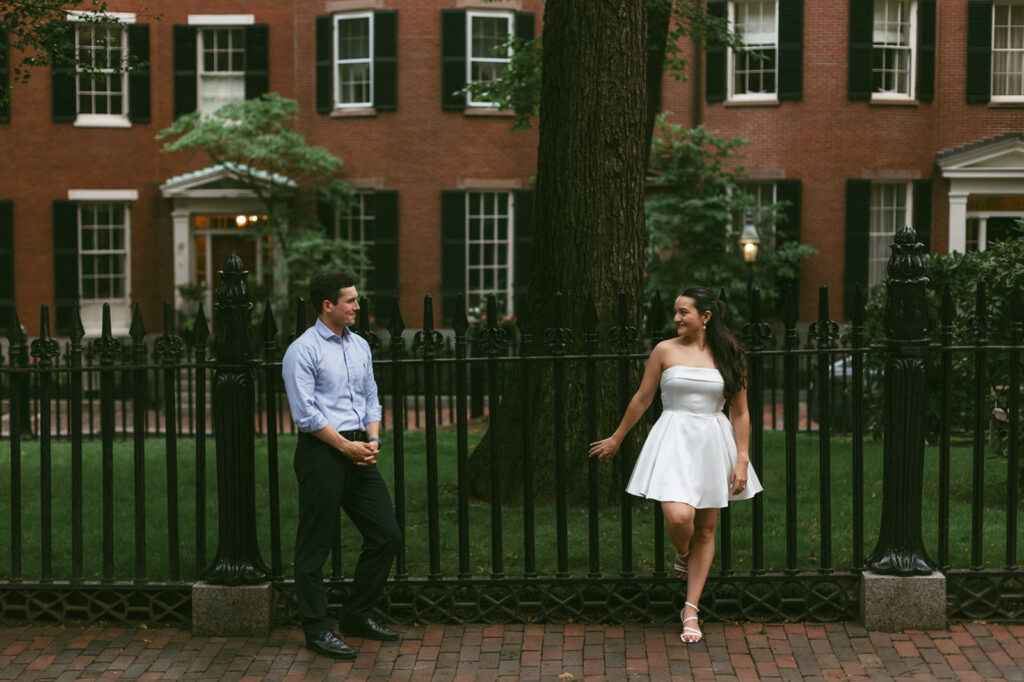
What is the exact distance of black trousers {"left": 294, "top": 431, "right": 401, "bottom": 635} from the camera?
5.77m

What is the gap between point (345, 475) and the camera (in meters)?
5.84

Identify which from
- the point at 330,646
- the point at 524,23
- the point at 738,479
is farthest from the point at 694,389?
the point at 524,23

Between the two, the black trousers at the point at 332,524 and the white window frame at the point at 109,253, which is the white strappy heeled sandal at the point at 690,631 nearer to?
the black trousers at the point at 332,524

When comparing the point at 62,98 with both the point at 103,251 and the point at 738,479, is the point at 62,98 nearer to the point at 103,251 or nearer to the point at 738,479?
the point at 103,251

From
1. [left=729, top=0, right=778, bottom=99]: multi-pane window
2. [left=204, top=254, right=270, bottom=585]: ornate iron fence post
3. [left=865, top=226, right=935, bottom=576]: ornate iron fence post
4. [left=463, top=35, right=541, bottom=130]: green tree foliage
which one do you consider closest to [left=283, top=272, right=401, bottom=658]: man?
[left=204, top=254, right=270, bottom=585]: ornate iron fence post

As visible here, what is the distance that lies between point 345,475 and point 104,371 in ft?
4.73

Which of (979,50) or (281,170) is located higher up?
(979,50)

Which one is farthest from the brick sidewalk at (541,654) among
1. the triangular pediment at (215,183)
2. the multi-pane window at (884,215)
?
the multi-pane window at (884,215)

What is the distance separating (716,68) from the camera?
2358cm

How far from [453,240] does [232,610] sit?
59.2ft

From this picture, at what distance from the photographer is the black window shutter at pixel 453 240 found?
23.8m

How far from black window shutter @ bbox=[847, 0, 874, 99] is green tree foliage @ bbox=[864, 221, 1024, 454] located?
1117 centimetres

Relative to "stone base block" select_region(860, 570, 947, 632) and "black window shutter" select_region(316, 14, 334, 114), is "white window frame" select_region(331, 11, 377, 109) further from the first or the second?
"stone base block" select_region(860, 570, 947, 632)

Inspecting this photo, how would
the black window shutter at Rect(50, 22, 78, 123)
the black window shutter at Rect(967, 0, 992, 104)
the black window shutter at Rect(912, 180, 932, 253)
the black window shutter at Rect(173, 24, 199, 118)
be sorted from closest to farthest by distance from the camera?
the black window shutter at Rect(50, 22, 78, 123) → the black window shutter at Rect(967, 0, 992, 104) → the black window shutter at Rect(912, 180, 932, 253) → the black window shutter at Rect(173, 24, 199, 118)
